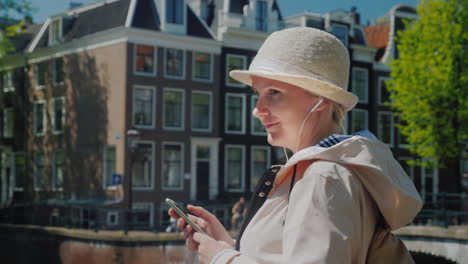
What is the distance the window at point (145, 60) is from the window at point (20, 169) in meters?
2.54

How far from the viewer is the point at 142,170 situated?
12805 millimetres

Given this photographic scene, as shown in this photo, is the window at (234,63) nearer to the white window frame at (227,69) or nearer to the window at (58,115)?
the white window frame at (227,69)

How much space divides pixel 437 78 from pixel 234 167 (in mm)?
4377

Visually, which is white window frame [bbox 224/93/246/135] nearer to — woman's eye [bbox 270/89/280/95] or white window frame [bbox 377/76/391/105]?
white window frame [bbox 377/76/391/105]

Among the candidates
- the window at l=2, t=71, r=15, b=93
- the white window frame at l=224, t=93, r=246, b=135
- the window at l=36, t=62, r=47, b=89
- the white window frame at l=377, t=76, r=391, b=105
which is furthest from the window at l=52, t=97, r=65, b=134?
the white window frame at l=377, t=76, r=391, b=105

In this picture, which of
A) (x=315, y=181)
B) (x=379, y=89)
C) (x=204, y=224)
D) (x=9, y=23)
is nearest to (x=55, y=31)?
(x=9, y=23)

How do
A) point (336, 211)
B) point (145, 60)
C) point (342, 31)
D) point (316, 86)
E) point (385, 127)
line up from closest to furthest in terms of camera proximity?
point (336, 211), point (316, 86), point (145, 60), point (385, 127), point (342, 31)

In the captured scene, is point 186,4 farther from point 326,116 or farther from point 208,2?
point 326,116

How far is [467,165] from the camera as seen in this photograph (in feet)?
50.3

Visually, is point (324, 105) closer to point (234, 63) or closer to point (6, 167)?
point (6, 167)

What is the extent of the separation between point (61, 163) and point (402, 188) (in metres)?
12.2

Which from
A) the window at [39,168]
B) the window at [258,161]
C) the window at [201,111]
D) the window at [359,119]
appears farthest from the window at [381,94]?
the window at [39,168]

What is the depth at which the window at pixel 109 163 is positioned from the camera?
12.5 metres

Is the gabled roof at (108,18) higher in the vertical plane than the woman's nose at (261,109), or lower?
higher
